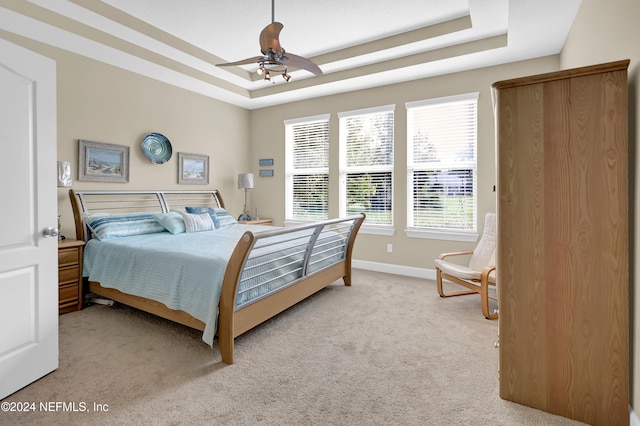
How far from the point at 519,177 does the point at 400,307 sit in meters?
1.96

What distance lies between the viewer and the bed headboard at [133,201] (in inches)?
137

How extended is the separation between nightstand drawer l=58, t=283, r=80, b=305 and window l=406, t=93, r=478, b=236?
4.02m

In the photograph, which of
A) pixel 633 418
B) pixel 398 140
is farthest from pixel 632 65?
pixel 398 140

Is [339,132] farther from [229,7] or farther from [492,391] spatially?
[492,391]

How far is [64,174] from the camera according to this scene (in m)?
3.29

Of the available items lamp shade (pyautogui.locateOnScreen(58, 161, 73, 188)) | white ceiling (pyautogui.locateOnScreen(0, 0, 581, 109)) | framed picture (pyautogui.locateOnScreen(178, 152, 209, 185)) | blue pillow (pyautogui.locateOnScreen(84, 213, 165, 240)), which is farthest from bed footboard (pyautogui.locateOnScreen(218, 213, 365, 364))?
framed picture (pyautogui.locateOnScreen(178, 152, 209, 185))

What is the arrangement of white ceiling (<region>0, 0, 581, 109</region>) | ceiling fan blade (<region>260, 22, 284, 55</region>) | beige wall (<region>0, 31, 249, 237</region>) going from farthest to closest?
beige wall (<region>0, 31, 249, 237</region>)
white ceiling (<region>0, 0, 581, 109</region>)
ceiling fan blade (<region>260, 22, 284, 55</region>)

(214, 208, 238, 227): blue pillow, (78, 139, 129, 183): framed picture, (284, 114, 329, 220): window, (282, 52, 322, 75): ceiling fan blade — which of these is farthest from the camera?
(284, 114, 329, 220): window

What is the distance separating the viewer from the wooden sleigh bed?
223 centimetres

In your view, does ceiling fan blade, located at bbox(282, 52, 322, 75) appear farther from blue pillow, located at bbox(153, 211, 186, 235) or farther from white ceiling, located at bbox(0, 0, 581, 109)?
blue pillow, located at bbox(153, 211, 186, 235)

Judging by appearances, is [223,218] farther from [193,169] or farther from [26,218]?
[26,218]

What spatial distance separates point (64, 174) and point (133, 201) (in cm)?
105

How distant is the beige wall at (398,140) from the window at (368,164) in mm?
115

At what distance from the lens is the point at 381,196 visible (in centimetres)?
482
